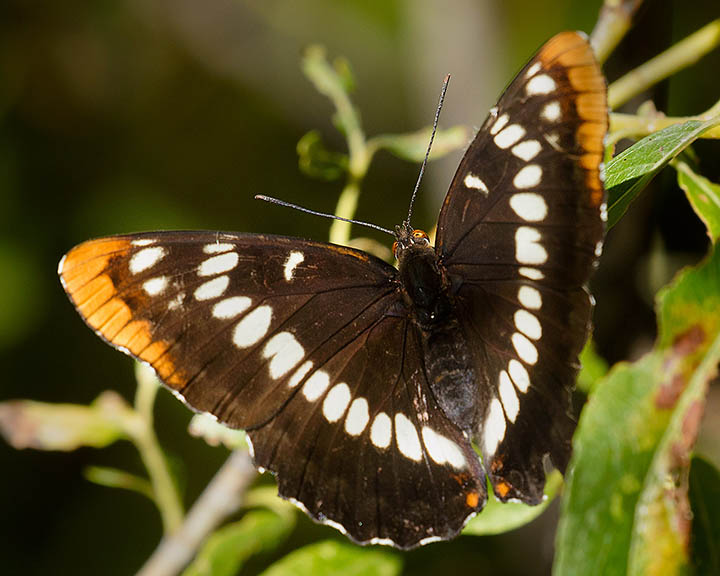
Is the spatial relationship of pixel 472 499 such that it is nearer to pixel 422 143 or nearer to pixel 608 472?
pixel 608 472

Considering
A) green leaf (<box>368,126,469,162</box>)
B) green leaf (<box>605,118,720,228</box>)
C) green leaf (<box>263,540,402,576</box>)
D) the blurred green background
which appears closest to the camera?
green leaf (<box>605,118,720,228</box>)

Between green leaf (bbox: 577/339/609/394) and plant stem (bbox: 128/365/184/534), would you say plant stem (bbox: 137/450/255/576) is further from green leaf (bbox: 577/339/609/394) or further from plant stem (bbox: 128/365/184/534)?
green leaf (bbox: 577/339/609/394)

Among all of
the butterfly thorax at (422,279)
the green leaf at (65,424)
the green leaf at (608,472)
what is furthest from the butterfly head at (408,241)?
the green leaf at (65,424)

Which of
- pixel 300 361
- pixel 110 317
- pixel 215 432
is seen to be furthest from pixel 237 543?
pixel 110 317

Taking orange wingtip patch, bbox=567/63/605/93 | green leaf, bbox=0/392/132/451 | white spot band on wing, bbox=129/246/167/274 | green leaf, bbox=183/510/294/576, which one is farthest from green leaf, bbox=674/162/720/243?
green leaf, bbox=0/392/132/451

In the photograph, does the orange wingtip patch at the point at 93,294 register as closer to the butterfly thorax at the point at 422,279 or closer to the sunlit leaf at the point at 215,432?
the sunlit leaf at the point at 215,432

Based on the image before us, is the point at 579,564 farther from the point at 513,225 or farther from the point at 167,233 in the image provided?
the point at 167,233

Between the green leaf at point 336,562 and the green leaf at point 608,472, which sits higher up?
the green leaf at point 608,472

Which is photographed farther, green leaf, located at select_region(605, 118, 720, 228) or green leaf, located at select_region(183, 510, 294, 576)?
green leaf, located at select_region(183, 510, 294, 576)
